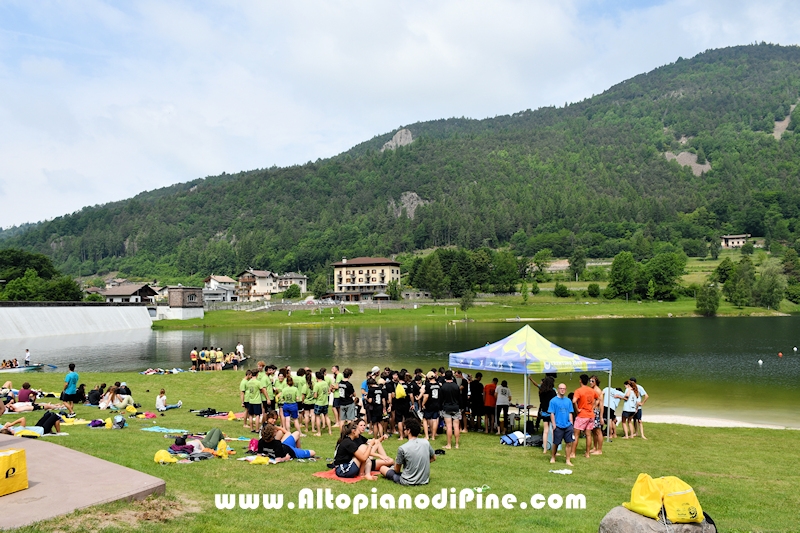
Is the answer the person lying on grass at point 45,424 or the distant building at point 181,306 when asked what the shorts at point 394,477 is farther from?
the distant building at point 181,306

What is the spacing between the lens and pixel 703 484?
41.2ft

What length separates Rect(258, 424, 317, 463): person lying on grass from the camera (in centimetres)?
1335

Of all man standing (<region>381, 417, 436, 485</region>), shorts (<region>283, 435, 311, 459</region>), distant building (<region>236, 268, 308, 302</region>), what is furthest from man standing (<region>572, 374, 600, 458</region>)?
distant building (<region>236, 268, 308, 302</region>)

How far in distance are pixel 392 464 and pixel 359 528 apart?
11.6 ft


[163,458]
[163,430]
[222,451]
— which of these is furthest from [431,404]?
[163,430]

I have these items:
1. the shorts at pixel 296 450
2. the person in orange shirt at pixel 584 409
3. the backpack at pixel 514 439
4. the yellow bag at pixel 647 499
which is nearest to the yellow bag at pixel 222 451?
the shorts at pixel 296 450

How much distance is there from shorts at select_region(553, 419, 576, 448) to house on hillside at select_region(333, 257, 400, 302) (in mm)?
157271

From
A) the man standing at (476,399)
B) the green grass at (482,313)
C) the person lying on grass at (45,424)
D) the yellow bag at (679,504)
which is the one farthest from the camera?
the green grass at (482,313)

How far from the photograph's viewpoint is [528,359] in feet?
61.8

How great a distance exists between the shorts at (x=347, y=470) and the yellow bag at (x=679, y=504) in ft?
19.7

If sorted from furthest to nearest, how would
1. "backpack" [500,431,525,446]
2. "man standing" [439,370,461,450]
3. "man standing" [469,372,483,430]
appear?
"man standing" [469,372,483,430], "backpack" [500,431,525,446], "man standing" [439,370,461,450]

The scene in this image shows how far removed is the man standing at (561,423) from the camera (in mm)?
14789

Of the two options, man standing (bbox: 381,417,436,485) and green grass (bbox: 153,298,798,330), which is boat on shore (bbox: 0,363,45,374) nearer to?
man standing (bbox: 381,417,436,485)

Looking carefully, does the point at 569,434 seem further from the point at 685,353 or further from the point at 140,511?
the point at 685,353
